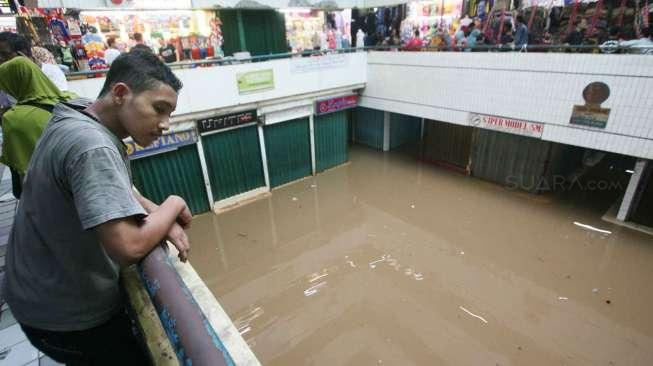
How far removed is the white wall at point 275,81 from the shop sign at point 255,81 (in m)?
0.10

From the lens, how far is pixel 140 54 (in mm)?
1324

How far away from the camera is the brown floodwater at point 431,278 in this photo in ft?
16.7

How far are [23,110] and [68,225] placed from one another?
2082mm

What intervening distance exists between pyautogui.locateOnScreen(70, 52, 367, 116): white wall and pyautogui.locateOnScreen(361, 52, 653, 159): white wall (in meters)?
1.18

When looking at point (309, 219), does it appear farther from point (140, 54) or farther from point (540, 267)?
point (140, 54)

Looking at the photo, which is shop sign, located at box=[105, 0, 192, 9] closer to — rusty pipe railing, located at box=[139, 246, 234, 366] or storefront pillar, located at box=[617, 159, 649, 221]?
rusty pipe railing, located at box=[139, 246, 234, 366]

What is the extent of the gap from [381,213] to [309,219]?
200cm

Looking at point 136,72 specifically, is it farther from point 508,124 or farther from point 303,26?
point 303,26

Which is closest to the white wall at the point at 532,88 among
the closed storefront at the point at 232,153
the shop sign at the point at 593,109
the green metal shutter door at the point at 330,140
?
the shop sign at the point at 593,109

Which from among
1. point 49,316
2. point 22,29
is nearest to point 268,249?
point 49,316

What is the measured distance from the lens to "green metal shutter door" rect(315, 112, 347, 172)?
1132cm

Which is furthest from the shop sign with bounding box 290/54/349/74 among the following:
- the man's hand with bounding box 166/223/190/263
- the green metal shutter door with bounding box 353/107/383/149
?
the man's hand with bounding box 166/223/190/263

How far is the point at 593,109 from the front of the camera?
6.98 m

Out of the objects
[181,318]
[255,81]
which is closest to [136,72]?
[181,318]
